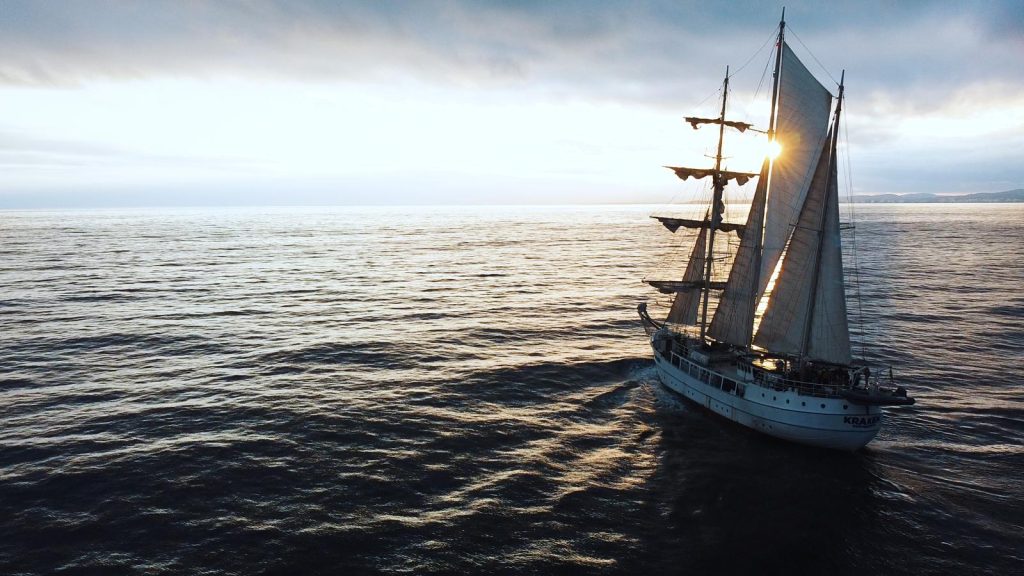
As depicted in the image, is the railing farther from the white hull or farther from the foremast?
the foremast

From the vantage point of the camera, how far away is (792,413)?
98.6 feet

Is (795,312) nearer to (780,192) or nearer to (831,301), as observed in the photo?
(831,301)

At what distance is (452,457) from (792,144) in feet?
95.0

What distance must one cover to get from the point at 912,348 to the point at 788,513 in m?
38.6

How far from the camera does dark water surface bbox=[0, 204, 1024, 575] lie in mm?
20969

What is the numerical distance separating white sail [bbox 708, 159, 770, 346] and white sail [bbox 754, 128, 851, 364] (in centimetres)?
203

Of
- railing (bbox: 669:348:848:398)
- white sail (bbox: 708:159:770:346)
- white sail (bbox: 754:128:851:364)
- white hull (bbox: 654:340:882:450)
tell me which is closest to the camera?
white hull (bbox: 654:340:882:450)

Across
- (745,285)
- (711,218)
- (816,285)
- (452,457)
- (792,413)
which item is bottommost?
(452,457)

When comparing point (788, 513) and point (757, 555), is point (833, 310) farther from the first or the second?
point (757, 555)

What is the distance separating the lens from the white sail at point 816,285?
3017cm

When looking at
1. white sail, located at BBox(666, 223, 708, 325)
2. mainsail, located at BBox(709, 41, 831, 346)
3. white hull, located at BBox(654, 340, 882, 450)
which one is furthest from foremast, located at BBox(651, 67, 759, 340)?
white hull, located at BBox(654, 340, 882, 450)

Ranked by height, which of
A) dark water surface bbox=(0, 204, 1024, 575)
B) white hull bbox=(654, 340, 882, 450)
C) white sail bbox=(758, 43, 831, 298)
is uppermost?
white sail bbox=(758, 43, 831, 298)

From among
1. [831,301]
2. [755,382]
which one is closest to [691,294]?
[755,382]

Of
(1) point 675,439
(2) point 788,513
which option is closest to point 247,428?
(1) point 675,439
